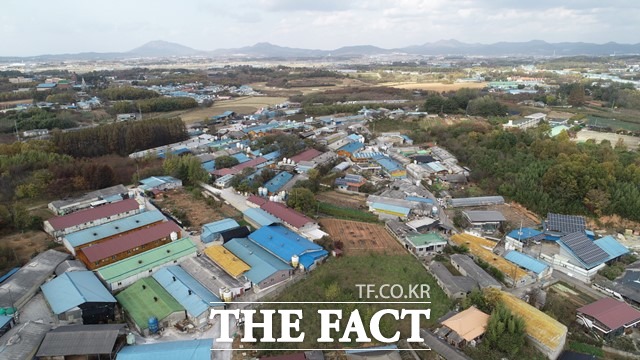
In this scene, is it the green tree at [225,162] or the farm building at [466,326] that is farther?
the green tree at [225,162]

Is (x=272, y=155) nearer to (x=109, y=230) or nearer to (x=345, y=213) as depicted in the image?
(x=345, y=213)

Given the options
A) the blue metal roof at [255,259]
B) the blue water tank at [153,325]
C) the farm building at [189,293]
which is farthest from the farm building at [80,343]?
the blue metal roof at [255,259]

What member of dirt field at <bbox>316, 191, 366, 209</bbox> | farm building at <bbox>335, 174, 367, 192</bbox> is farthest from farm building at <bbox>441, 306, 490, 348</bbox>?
farm building at <bbox>335, 174, 367, 192</bbox>

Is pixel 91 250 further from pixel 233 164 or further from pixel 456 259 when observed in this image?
pixel 456 259

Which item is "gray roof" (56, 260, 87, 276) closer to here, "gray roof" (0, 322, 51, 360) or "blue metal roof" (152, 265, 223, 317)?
"blue metal roof" (152, 265, 223, 317)

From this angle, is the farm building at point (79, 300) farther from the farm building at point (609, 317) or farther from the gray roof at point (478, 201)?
the gray roof at point (478, 201)

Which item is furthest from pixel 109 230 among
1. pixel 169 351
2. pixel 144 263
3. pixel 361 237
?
pixel 361 237
